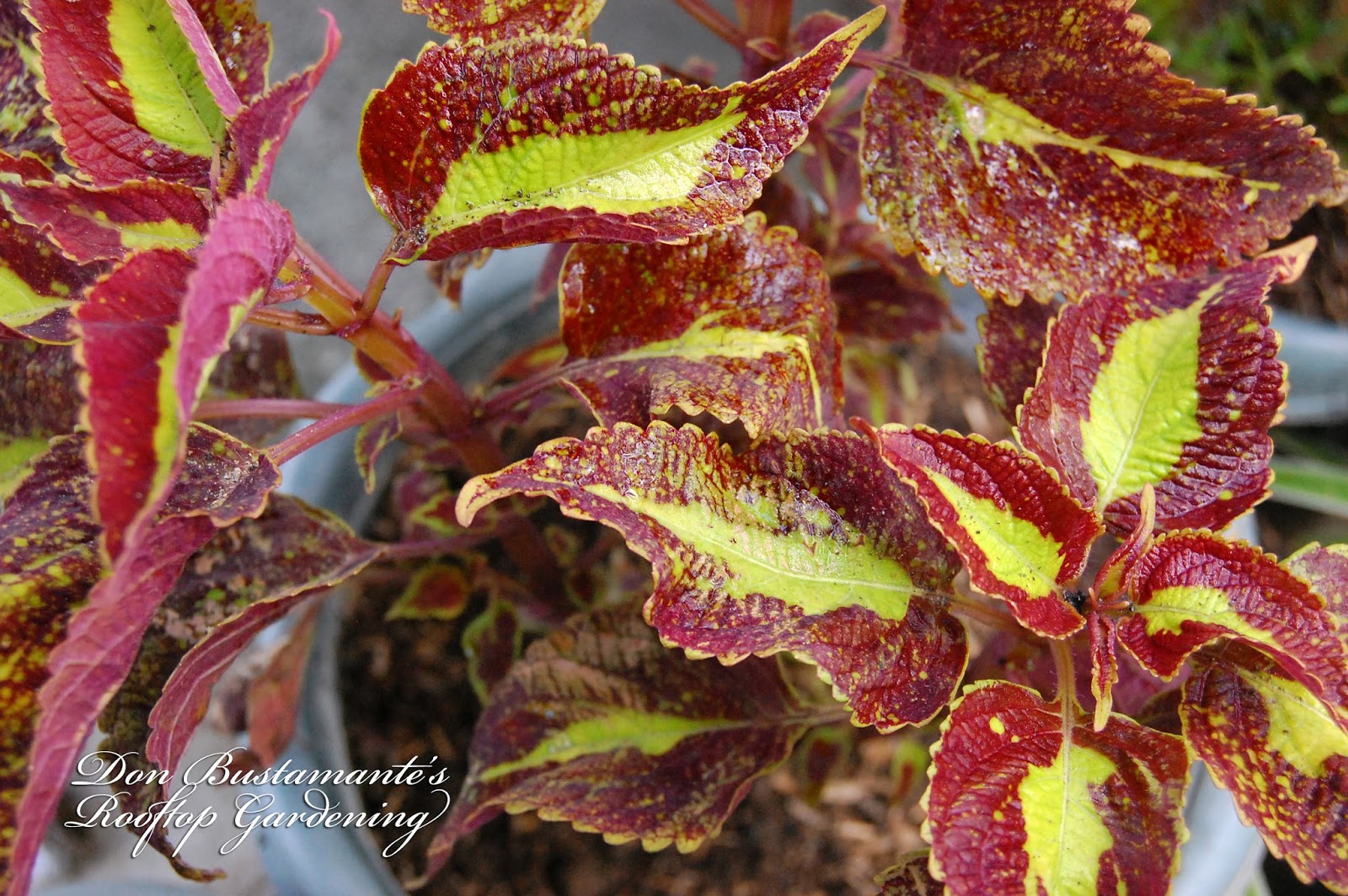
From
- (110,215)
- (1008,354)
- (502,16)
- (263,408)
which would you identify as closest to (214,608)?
(263,408)

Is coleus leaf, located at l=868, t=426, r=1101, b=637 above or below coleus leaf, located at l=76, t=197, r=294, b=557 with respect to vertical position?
below

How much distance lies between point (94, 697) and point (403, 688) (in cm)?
52

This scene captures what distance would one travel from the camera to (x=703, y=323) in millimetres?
516

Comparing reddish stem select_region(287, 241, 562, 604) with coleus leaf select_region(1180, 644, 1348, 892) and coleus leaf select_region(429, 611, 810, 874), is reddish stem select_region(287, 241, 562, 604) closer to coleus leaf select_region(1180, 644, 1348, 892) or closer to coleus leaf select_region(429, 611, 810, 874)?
coleus leaf select_region(429, 611, 810, 874)

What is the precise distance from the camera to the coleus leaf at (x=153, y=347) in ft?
1.01

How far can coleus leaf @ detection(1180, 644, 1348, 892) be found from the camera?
434mm

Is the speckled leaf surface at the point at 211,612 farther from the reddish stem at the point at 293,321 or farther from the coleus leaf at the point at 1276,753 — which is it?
the coleus leaf at the point at 1276,753

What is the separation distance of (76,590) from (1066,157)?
1.63 ft

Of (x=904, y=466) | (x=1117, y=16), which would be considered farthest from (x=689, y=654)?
(x=1117, y=16)

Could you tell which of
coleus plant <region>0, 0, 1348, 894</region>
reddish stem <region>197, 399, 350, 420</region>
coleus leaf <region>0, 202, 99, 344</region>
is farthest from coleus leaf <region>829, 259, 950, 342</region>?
coleus leaf <region>0, 202, 99, 344</region>

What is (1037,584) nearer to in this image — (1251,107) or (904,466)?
(904,466)

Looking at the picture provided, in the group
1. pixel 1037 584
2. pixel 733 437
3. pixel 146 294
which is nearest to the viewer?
pixel 146 294

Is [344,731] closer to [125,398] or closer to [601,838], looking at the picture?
[601,838]

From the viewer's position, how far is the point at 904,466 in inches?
16.5
